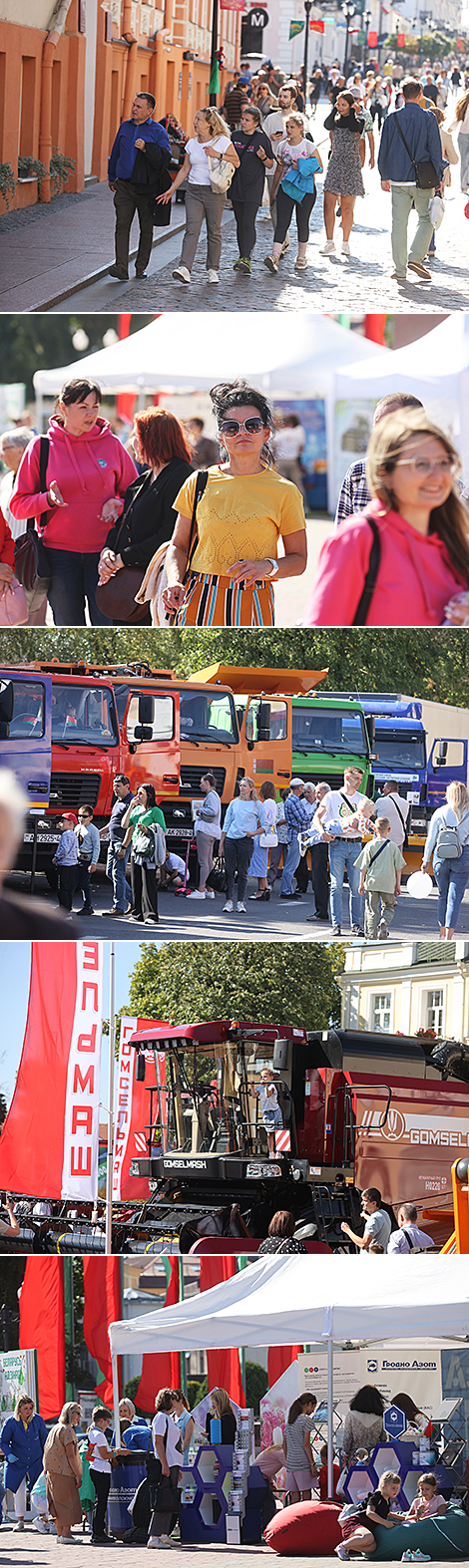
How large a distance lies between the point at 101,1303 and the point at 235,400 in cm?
506

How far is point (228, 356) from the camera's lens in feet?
25.6

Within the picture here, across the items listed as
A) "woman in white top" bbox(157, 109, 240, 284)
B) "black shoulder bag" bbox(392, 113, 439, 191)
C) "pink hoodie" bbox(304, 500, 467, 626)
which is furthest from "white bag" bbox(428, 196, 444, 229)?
"pink hoodie" bbox(304, 500, 467, 626)

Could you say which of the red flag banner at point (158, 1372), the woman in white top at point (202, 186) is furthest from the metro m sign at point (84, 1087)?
the woman in white top at point (202, 186)

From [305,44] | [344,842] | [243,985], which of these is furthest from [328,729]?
[243,985]

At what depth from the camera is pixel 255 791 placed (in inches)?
350

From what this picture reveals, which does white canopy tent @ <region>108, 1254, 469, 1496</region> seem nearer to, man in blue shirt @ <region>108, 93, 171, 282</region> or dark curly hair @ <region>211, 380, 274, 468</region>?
dark curly hair @ <region>211, 380, 274, 468</region>

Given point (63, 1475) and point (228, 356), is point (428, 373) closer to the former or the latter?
point (228, 356)

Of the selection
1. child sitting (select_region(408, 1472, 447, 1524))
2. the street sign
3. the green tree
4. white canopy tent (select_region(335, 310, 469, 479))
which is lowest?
the green tree

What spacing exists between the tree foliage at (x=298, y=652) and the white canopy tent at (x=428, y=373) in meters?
1.28

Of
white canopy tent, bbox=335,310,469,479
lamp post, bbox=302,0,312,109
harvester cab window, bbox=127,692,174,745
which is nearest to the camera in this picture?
white canopy tent, bbox=335,310,469,479

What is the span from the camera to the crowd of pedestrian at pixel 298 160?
10625mm

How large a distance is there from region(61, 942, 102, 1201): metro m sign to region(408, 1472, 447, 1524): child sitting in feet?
12.7

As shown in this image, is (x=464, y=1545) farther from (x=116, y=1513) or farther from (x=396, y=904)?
(x=396, y=904)

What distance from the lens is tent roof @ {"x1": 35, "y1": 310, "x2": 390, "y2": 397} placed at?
301 inches
